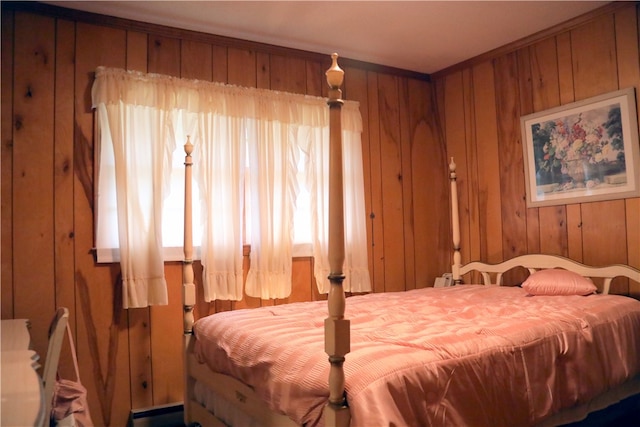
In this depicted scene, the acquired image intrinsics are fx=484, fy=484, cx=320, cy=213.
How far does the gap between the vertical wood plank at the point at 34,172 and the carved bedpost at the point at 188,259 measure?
725 millimetres

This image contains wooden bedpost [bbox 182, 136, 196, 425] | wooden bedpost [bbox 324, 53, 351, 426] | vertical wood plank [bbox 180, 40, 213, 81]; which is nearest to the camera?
wooden bedpost [bbox 324, 53, 351, 426]

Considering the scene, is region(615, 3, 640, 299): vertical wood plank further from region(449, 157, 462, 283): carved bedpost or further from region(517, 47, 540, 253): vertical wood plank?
region(449, 157, 462, 283): carved bedpost

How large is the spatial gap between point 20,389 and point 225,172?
6.92ft

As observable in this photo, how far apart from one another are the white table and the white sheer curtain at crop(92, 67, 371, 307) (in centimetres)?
131

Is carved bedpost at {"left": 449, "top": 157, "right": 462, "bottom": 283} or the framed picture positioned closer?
the framed picture

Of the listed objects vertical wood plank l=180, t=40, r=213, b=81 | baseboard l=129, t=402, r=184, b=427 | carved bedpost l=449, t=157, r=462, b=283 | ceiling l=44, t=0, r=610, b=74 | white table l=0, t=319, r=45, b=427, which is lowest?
baseboard l=129, t=402, r=184, b=427

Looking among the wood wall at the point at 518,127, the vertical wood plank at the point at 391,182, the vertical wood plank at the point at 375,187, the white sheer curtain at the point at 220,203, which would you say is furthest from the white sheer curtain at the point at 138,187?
the wood wall at the point at 518,127

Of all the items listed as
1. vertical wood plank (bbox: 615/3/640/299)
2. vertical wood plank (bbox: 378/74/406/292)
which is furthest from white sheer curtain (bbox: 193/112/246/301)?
vertical wood plank (bbox: 615/3/640/299)

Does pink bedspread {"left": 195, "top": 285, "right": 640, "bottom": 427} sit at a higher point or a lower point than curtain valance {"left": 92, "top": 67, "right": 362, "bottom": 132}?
lower

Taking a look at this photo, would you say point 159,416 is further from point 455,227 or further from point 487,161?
point 487,161

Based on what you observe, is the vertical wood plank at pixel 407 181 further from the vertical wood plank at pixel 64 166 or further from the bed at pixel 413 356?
the vertical wood plank at pixel 64 166

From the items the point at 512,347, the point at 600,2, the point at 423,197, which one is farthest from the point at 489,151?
the point at 512,347

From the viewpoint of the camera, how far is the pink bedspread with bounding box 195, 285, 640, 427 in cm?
142

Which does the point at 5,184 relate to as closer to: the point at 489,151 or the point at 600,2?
the point at 489,151
